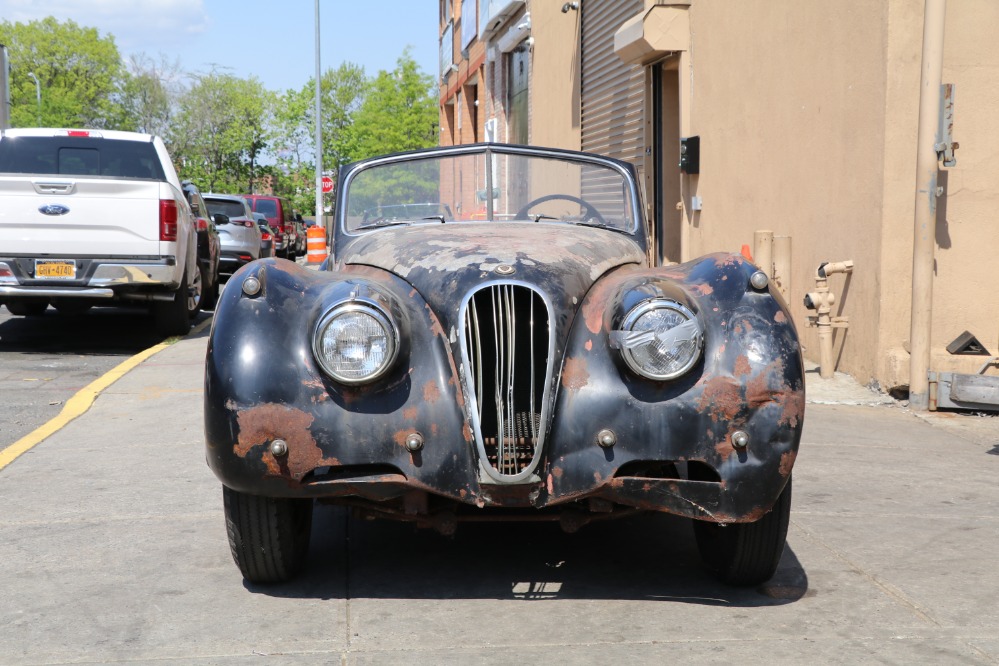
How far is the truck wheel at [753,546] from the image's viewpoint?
3.98 metres

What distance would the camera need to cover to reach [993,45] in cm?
786

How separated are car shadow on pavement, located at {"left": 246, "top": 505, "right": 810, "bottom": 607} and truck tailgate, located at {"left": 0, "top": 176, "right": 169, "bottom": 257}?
20.2 ft

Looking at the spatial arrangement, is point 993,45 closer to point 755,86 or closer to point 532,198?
point 755,86

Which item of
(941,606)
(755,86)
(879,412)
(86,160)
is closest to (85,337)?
(86,160)

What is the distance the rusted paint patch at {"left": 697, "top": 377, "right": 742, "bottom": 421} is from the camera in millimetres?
3693

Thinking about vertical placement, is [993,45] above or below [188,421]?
above

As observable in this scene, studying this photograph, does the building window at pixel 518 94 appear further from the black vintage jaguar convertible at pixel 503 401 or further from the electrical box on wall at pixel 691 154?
the black vintage jaguar convertible at pixel 503 401

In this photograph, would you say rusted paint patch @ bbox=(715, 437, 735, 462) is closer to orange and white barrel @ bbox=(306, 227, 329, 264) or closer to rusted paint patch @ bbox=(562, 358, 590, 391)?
rusted paint patch @ bbox=(562, 358, 590, 391)

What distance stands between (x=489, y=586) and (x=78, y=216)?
292 inches

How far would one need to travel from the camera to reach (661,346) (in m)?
3.73

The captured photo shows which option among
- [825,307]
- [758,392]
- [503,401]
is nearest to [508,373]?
[503,401]

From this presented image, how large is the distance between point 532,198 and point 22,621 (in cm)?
304

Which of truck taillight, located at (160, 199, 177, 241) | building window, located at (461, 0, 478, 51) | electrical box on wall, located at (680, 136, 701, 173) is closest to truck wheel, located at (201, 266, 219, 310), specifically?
truck taillight, located at (160, 199, 177, 241)

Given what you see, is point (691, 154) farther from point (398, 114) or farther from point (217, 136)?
point (217, 136)
